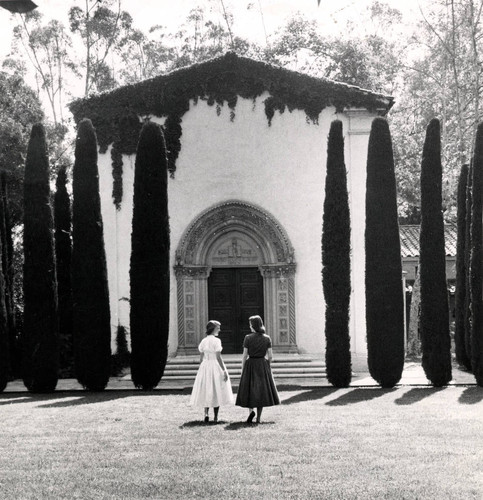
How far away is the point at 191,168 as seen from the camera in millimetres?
21734

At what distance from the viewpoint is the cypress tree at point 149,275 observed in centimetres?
1812

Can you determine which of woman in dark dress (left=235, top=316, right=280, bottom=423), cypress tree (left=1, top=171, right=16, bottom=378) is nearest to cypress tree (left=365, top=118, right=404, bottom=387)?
woman in dark dress (left=235, top=316, right=280, bottom=423)

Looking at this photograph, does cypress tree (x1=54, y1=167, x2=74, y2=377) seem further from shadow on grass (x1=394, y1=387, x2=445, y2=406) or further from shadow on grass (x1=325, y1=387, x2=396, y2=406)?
shadow on grass (x1=394, y1=387, x2=445, y2=406)

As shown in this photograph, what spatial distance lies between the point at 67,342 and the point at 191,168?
546 centimetres

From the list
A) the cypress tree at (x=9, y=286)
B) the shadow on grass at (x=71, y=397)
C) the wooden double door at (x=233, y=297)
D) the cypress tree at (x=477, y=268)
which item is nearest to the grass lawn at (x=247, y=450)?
the shadow on grass at (x=71, y=397)

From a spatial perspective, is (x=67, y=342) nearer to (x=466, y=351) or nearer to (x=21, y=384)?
(x=21, y=384)

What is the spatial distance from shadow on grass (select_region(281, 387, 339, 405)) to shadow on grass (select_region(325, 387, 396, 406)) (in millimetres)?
398

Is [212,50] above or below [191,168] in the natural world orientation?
above

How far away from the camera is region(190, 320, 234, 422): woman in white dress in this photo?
492 inches

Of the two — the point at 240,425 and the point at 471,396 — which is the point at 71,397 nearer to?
the point at 240,425

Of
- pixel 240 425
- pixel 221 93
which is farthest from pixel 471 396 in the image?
pixel 221 93

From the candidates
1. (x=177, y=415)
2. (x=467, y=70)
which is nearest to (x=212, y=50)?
(x=467, y=70)

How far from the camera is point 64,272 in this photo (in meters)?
22.0

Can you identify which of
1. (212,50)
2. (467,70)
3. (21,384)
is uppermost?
(212,50)
